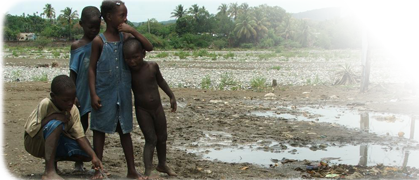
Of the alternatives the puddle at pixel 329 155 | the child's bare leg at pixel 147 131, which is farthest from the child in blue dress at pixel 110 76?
the puddle at pixel 329 155

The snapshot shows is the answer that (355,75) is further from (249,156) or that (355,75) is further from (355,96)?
(249,156)

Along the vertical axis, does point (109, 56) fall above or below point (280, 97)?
above

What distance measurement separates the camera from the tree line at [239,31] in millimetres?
65438

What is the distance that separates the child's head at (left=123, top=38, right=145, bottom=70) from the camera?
4.32 m

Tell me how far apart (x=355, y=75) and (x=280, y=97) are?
11.9 ft

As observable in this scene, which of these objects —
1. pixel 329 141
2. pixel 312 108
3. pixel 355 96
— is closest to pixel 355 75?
pixel 355 96

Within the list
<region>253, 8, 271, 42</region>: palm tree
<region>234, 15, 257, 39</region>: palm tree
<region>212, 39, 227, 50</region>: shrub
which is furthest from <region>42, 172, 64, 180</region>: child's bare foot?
<region>253, 8, 271, 42</region>: palm tree

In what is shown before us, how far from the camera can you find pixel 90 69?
4.31m

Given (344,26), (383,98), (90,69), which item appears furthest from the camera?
(344,26)

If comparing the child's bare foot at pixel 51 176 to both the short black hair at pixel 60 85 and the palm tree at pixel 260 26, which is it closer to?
the short black hair at pixel 60 85

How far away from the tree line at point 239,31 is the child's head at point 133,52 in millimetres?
58332

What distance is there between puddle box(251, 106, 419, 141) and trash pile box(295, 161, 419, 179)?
2054 mm

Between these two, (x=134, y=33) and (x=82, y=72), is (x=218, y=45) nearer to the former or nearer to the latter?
(x=82, y=72)

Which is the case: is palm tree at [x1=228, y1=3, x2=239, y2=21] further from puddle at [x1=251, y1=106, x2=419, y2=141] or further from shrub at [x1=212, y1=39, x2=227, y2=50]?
puddle at [x1=251, y1=106, x2=419, y2=141]
